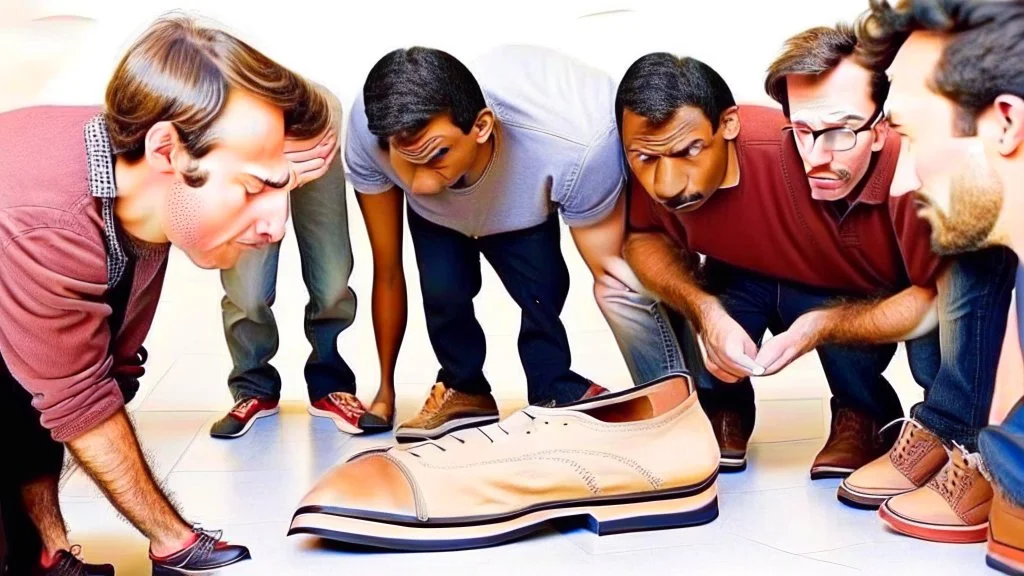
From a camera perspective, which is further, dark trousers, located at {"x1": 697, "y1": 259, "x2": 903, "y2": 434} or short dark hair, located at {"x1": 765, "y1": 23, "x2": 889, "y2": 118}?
dark trousers, located at {"x1": 697, "y1": 259, "x2": 903, "y2": 434}

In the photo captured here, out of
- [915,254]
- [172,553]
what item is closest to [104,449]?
[172,553]

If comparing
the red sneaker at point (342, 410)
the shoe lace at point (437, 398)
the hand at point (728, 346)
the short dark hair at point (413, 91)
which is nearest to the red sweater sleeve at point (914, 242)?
the hand at point (728, 346)

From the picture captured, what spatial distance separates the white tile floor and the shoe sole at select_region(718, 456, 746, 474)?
2 cm

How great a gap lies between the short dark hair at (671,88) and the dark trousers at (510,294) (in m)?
0.19

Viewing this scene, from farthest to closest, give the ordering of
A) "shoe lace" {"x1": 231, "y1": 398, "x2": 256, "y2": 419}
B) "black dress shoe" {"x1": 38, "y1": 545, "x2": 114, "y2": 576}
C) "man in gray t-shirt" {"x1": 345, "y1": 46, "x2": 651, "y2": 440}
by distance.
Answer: "shoe lace" {"x1": 231, "y1": 398, "x2": 256, "y2": 419}
"man in gray t-shirt" {"x1": 345, "y1": 46, "x2": 651, "y2": 440}
"black dress shoe" {"x1": 38, "y1": 545, "x2": 114, "y2": 576}

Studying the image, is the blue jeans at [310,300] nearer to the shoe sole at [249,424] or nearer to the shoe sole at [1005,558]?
the shoe sole at [249,424]

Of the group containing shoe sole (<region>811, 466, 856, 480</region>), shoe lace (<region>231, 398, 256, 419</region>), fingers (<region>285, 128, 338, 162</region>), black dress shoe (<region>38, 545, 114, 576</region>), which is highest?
fingers (<region>285, 128, 338, 162</region>)

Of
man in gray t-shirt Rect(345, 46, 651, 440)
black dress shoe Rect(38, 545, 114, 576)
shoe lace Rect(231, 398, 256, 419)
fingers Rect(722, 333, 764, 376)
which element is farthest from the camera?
shoe lace Rect(231, 398, 256, 419)

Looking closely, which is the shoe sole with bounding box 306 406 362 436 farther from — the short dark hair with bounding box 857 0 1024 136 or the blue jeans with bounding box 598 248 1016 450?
the short dark hair with bounding box 857 0 1024 136

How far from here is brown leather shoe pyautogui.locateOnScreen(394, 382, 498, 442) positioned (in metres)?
1.52

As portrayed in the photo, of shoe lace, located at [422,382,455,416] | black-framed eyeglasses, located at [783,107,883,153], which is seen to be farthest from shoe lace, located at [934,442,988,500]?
shoe lace, located at [422,382,455,416]

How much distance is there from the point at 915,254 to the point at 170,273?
2.60 feet

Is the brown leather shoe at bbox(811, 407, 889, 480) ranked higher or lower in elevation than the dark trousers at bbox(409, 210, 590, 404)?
lower

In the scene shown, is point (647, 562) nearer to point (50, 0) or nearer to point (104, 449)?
point (104, 449)
